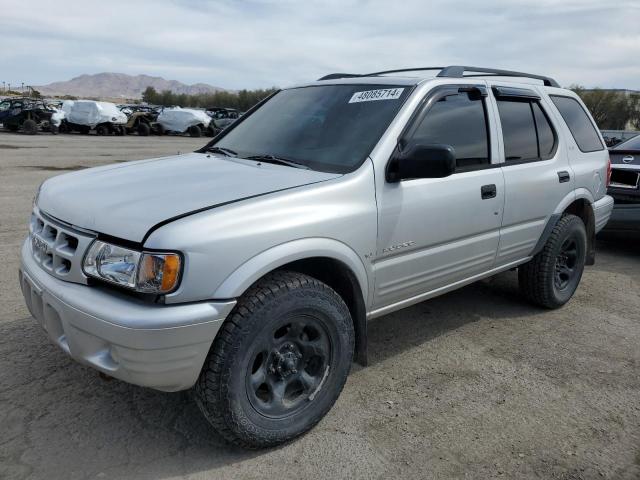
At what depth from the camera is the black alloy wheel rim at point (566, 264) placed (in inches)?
184

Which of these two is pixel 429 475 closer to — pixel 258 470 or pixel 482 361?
pixel 258 470

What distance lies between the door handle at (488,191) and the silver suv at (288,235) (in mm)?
10

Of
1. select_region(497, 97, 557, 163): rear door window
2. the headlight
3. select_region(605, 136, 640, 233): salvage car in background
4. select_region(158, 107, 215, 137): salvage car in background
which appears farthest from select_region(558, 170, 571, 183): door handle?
select_region(158, 107, 215, 137): salvage car in background

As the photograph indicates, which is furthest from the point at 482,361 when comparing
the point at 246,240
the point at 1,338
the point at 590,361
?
the point at 1,338

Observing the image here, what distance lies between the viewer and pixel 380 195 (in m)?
2.98

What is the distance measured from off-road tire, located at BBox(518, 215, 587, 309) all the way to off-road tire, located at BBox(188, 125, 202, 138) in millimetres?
31027

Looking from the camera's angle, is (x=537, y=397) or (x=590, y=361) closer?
(x=537, y=397)

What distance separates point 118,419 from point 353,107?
221cm

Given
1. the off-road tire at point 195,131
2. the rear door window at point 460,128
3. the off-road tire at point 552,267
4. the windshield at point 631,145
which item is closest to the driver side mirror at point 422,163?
the rear door window at point 460,128

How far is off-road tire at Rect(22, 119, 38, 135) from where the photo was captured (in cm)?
2633

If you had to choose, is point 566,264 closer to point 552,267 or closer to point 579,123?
point 552,267

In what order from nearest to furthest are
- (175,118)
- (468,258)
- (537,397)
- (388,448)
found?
1. (388,448)
2. (537,397)
3. (468,258)
4. (175,118)

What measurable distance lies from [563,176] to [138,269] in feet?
11.3

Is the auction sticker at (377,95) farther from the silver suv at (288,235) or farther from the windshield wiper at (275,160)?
the windshield wiper at (275,160)
